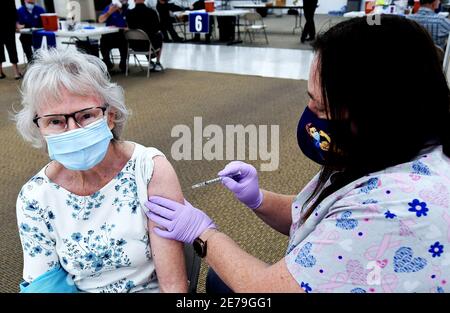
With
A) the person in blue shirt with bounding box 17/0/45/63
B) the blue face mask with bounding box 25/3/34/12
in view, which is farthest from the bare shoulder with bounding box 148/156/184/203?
the blue face mask with bounding box 25/3/34/12

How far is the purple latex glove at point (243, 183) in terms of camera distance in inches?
52.4

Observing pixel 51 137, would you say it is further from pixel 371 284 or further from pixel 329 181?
pixel 371 284

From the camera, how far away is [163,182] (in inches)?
46.5

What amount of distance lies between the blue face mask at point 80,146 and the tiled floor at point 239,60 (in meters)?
5.06

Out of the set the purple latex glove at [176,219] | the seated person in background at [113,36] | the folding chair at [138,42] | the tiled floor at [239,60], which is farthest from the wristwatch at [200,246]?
the seated person in background at [113,36]

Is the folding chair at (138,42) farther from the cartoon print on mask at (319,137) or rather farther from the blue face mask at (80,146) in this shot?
the cartoon print on mask at (319,137)

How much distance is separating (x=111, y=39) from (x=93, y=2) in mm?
2834

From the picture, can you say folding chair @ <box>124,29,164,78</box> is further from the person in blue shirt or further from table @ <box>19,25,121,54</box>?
the person in blue shirt

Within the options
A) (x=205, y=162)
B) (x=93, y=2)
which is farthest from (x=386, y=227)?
(x=93, y=2)

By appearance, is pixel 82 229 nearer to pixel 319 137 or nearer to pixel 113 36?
pixel 319 137

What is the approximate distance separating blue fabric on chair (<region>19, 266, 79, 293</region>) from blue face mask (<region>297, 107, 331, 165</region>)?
83 cm

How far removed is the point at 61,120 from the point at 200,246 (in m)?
0.54

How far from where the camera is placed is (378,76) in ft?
2.54

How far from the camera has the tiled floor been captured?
6.52 metres
